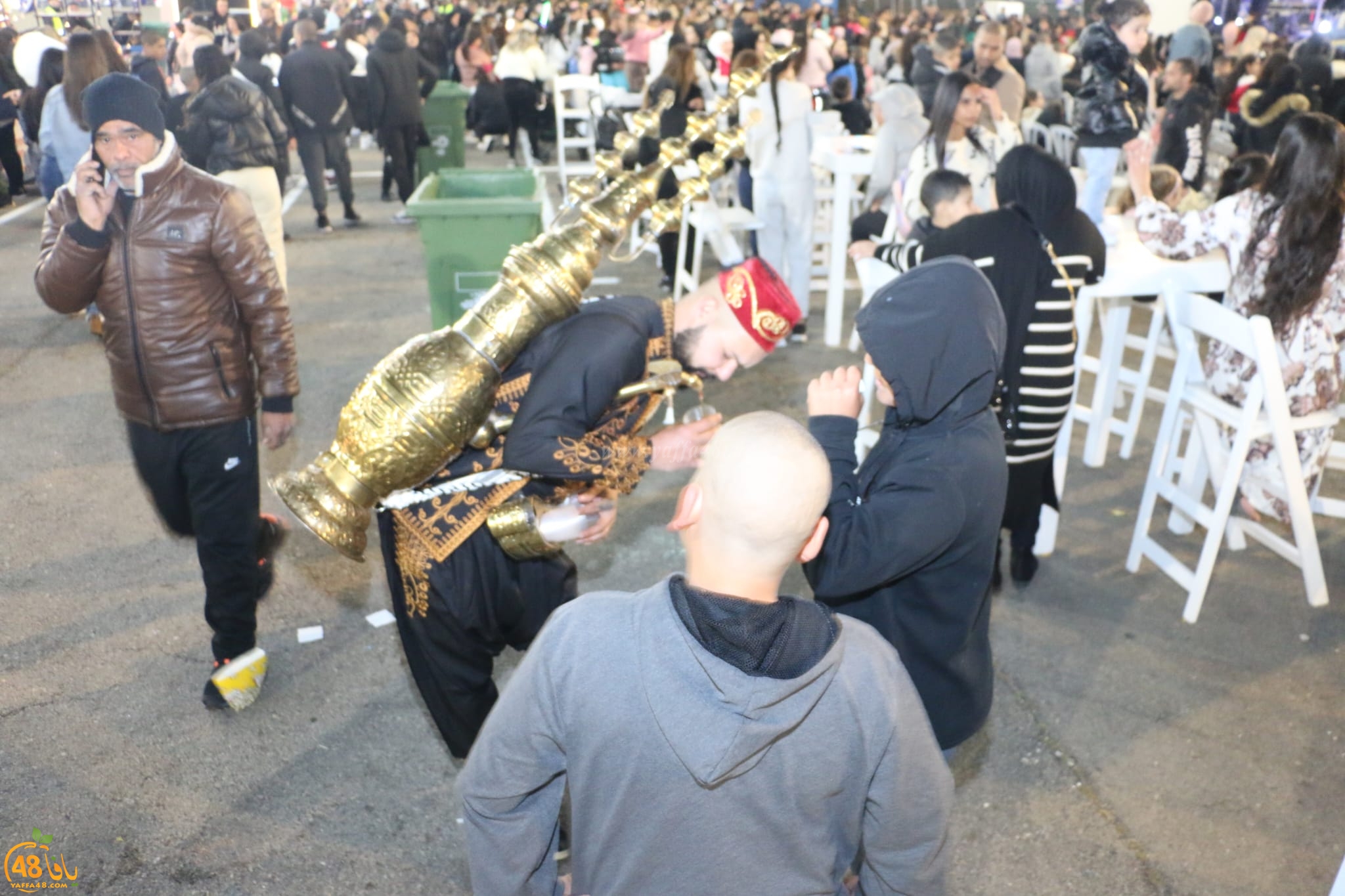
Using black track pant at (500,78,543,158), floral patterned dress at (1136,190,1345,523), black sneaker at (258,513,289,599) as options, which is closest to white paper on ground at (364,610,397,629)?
black sneaker at (258,513,289,599)

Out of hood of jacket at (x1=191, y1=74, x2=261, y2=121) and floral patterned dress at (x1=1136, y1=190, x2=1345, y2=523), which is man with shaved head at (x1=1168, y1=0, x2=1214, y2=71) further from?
hood of jacket at (x1=191, y1=74, x2=261, y2=121)

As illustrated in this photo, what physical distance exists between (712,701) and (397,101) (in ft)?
34.4

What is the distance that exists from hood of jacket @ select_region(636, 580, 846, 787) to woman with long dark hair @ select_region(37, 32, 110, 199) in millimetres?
5680

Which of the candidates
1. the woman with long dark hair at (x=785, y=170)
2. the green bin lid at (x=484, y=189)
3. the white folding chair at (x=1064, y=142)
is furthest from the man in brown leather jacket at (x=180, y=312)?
the white folding chair at (x=1064, y=142)

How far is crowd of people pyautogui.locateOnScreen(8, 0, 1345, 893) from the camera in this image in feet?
4.67

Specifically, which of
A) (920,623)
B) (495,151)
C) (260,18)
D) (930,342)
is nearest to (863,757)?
(920,623)

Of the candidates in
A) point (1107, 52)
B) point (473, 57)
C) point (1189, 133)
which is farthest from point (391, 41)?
point (1189, 133)

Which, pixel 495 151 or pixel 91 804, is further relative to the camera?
pixel 495 151

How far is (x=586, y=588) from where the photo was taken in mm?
4355

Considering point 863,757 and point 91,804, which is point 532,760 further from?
point 91,804

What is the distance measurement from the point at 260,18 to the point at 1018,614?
15.4m

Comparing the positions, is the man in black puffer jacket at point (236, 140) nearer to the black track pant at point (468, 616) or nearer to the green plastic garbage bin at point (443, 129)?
the black track pant at point (468, 616)

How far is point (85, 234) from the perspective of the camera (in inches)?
116

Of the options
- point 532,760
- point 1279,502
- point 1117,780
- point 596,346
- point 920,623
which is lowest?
point 1117,780
